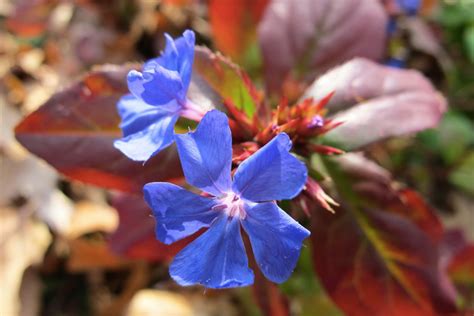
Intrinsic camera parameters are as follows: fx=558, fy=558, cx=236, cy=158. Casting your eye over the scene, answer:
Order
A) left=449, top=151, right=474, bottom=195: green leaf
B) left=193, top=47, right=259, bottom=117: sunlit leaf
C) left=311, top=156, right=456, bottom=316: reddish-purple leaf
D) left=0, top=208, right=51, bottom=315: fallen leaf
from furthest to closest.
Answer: left=449, top=151, right=474, bottom=195: green leaf → left=0, top=208, right=51, bottom=315: fallen leaf → left=311, top=156, right=456, bottom=316: reddish-purple leaf → left=193, top=47, right=259, bottom=117: sunlit leaf

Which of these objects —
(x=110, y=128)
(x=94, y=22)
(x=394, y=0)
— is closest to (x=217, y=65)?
(x=110, y=128)

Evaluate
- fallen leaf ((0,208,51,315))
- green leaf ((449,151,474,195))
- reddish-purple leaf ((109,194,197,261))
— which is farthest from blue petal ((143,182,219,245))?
green leaf ((449,151,474,195))

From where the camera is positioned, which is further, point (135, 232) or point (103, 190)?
point (103, 190)

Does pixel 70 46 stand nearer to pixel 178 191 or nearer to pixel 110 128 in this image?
pixel 110 128

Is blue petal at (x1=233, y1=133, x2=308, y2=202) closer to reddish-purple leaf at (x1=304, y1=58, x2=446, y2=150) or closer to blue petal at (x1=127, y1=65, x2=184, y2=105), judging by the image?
blue petal at (x1=127, y1=65, x2=184, y2=105)

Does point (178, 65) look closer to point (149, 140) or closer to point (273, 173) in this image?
point (149, 140)

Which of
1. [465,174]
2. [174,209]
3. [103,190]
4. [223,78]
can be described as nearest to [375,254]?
[223,78]

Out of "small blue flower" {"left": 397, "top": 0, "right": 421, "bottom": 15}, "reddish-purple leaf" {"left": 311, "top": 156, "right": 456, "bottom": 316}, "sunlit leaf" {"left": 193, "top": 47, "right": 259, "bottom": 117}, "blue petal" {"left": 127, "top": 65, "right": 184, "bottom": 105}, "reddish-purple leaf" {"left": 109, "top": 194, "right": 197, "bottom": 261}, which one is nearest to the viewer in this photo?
"blue petal" {"left": 127, "top": 65, "right": 184, "bottom": 105}
